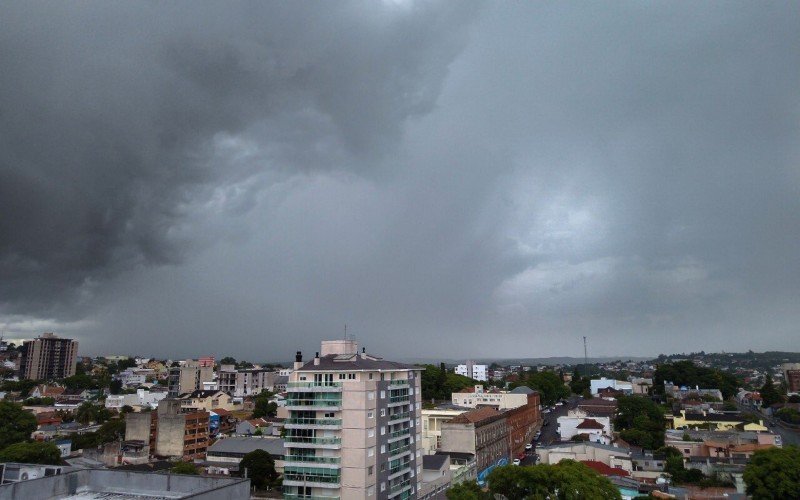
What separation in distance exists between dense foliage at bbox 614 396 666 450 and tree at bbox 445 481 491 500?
4248 cm

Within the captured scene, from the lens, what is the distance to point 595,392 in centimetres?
15375

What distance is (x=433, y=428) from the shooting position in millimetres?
72125

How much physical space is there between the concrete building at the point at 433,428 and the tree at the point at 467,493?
28.3 meters

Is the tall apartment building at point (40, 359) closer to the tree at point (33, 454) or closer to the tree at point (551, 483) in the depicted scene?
the tree at point (33, 454)

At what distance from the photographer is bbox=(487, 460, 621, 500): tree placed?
3675 centimetres

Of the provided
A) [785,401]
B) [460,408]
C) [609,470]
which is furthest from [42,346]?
[785,401]

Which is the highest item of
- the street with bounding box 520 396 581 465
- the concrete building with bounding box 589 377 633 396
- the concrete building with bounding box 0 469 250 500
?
the concrete building with bounding box 0 469 250 500

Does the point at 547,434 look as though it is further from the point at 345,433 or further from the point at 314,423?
the point at 314,423

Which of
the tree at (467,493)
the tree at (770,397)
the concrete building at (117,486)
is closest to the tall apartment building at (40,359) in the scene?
the tree at (467,493)

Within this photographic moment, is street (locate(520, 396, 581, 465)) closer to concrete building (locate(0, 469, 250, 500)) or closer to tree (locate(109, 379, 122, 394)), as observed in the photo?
concrete building (locate(0, 469, 250, 500))

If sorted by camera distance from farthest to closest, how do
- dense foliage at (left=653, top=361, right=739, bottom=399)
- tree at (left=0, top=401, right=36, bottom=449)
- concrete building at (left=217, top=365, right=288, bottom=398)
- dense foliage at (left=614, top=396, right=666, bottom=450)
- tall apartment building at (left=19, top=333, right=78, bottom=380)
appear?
tall apartment building at (left=19, top=333, right=78, bottom=380)
concrete building at (left=217, top=365, right=288, bottom=398)
dense foliage at (left=653, top=361, right=739, bottom=399)
dense foliage at (left=614, top=396, right=666, bottom=450)
tree at (left=0, top=401, right=36, bottom=449)

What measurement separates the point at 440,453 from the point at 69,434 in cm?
5882

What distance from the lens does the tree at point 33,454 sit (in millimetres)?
52438

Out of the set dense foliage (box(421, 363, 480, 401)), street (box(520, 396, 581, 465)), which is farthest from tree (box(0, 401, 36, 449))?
dense foliage (box(421, 363, 480, 401))
